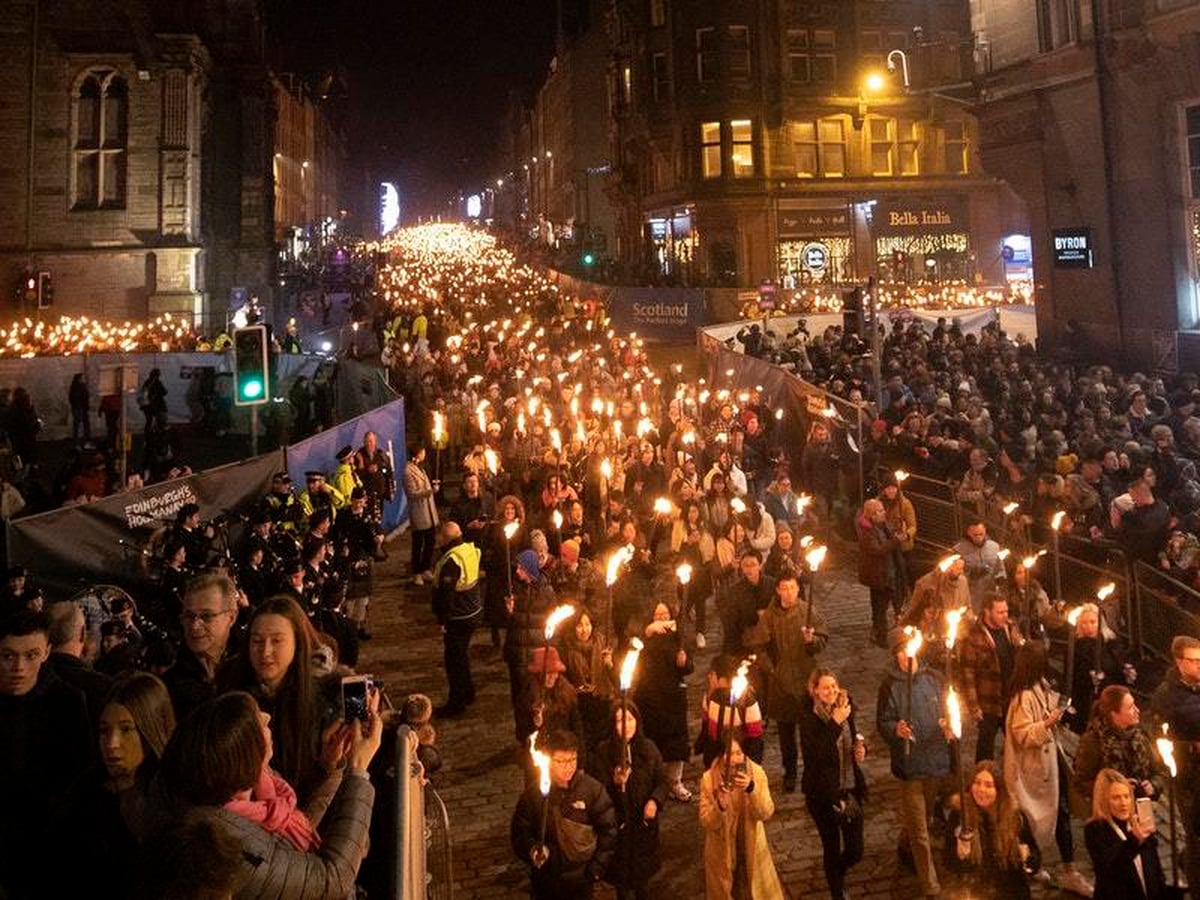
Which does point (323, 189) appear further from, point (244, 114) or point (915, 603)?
point (915, 603)

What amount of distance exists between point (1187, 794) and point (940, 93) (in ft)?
73.2

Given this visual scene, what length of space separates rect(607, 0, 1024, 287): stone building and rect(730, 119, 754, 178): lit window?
0.20ft

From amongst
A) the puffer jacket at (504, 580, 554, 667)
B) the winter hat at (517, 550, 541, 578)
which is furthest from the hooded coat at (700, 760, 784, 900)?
the winter hat at (517, 550, 541, 578)

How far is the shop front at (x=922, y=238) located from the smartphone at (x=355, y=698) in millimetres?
45647

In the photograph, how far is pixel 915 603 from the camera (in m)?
9.09

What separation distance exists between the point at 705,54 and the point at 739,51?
159 centimetres

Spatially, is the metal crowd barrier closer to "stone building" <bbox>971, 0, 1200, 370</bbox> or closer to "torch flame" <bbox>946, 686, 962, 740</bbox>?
"torch flame" <bbox>946, 686, 962, 740</bbox>

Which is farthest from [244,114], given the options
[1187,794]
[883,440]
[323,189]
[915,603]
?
[323,189]

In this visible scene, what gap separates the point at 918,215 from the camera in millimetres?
46656

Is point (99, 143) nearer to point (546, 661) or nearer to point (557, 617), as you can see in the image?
point (557, 617)

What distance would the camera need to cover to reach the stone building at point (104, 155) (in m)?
35.2

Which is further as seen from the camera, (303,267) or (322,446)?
(303,267)

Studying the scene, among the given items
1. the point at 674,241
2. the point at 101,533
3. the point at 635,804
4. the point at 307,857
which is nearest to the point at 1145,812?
the point at 635,804

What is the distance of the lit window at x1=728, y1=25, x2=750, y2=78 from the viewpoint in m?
44.2
